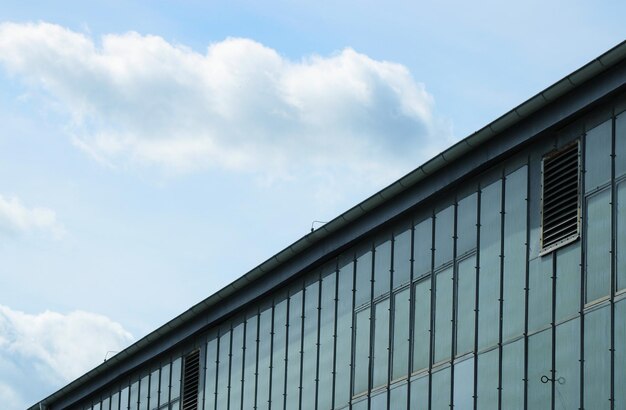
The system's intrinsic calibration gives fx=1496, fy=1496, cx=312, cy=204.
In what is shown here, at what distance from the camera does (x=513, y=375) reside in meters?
34.9

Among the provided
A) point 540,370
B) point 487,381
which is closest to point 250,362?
point 487,381

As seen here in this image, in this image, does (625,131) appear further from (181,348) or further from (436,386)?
(181,348)

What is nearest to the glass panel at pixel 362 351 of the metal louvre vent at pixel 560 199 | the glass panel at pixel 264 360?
the glass panel at pixel 264 360

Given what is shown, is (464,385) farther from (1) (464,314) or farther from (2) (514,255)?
(2) (514,255)

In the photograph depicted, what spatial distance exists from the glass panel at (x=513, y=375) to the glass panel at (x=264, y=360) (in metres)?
13.6

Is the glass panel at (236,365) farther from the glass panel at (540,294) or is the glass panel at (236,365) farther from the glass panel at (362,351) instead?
the glass panel at (540,294)

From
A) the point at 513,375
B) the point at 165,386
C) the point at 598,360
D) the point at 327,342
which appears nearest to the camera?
the point at 598,360

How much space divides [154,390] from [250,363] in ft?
26.7

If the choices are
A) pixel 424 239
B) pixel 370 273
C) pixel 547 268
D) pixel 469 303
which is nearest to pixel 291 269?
pixel 370 273

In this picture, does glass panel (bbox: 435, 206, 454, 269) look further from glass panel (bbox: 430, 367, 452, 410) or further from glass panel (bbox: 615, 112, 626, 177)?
glass panel (bbox: 615, 112, 626, 177)

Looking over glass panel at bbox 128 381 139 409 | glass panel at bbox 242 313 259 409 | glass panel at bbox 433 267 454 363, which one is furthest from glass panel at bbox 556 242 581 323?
glass panel at bbox 128 381 139 409

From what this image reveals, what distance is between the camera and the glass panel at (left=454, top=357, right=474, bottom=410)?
36562mm

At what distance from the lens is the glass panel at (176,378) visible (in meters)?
53.9

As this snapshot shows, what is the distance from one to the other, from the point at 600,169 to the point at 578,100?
178 centimetres
